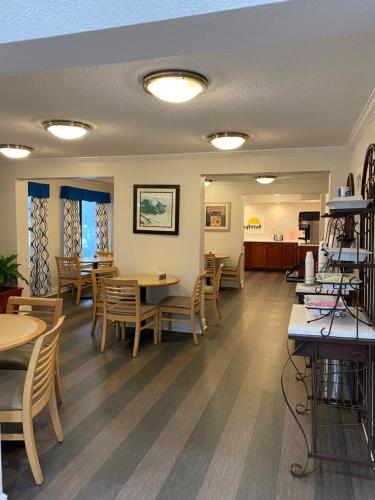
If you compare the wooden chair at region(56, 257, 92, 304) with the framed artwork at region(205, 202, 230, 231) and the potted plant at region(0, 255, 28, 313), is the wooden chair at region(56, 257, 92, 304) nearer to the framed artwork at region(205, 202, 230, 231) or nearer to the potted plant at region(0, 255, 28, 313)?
the potted plant at region(0, 255, 28, 313)

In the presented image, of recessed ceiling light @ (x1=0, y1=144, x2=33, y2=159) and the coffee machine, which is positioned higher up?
recessed ceiling light @ (x1=0, y1=144, x2=33, y2=159)

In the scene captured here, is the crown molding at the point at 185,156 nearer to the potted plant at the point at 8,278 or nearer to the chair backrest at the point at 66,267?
the potted plant at the point at 8,278

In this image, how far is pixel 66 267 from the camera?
23.2 feet

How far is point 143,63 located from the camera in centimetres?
209

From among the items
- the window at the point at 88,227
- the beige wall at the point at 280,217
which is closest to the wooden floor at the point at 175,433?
the window at the point at 88,227

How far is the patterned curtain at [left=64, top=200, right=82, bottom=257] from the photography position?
786cm

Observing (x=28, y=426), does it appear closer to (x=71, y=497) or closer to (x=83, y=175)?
(x=71, y=497)

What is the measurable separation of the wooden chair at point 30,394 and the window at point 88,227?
6612 mm

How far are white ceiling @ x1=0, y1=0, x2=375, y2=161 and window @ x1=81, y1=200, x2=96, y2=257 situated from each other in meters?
4.47

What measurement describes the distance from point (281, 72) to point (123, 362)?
9.95 feet

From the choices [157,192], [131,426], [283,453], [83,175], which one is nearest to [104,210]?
[83,175]

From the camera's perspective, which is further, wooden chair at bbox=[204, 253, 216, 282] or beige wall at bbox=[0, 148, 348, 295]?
wooden chair at bbox=[204, 253, 216, 282]

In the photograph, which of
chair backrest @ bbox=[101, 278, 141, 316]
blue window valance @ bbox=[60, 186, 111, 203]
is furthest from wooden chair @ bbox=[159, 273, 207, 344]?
blue window valance @ bbox=[60, 186, 111, 203]

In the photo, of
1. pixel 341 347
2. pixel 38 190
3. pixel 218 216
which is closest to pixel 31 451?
pixel 341 347
